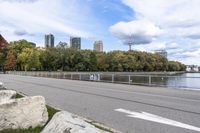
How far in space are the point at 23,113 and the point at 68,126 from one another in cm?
335

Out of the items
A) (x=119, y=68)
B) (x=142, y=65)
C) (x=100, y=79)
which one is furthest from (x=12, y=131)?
(x=142, y=65)

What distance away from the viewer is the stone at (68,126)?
572 cm

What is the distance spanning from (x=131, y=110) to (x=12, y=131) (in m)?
6.48

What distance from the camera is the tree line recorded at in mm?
137625

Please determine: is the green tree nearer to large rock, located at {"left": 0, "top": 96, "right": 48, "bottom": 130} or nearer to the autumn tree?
the autumn tree

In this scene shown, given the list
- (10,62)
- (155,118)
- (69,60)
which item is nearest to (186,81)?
(155,118)

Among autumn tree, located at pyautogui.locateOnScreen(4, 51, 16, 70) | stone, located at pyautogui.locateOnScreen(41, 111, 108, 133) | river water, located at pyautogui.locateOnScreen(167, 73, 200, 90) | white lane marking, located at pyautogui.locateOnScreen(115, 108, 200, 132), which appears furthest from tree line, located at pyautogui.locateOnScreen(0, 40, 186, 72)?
stone, located at pyautogui.locateOnScreen(41, 111, 108, 133)

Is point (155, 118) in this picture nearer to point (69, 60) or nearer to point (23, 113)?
point (23, 113)

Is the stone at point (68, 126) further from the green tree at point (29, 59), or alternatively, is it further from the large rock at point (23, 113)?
the green tree at point (29, 59)

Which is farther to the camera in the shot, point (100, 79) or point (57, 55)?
point (57, 55)

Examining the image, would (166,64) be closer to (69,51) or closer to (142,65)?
(142,65)

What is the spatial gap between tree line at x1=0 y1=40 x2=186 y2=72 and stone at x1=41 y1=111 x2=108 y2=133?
126807mm

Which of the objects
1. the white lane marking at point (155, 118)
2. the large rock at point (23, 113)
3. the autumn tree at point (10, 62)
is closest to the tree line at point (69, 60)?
the autumn tree at point (10, 62)

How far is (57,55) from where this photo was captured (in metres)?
137
